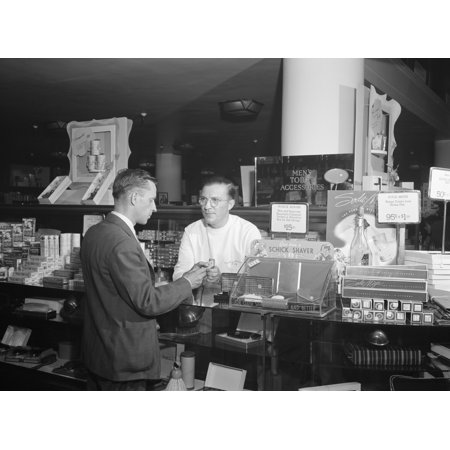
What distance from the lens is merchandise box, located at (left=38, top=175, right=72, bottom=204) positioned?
3.71 meters

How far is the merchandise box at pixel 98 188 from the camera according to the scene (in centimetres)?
348

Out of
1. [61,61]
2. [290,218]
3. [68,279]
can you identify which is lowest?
[68,279]

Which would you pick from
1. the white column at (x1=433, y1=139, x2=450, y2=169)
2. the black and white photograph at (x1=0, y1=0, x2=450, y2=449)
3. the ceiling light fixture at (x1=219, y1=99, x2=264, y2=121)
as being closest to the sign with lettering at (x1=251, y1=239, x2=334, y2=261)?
the black and white photograph at (x1=0, y1=0, x2=450, y2=449)

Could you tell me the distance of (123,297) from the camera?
214 cm

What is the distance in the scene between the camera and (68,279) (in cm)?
322

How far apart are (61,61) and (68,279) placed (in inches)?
95.9

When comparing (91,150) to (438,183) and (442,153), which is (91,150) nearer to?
(438,183)

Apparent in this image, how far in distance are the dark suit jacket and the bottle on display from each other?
0.87 meters

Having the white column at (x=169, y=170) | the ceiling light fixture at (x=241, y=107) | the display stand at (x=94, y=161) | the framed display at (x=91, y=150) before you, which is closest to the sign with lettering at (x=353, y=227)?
the display stand at (x=94, y=161)

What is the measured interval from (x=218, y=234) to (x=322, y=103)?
1.24 m

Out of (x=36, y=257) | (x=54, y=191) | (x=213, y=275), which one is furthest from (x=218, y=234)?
(x=54, y=191)
